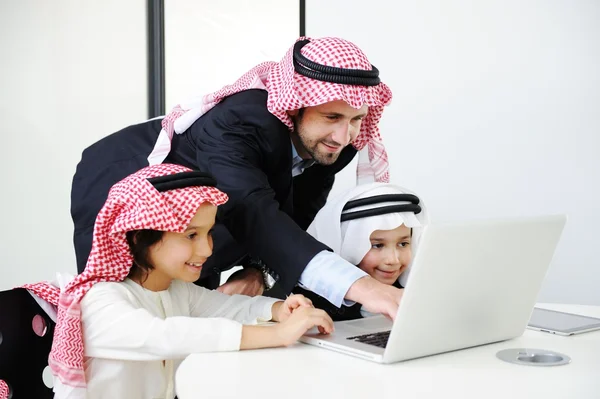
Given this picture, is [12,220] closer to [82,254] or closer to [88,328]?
[82,254]

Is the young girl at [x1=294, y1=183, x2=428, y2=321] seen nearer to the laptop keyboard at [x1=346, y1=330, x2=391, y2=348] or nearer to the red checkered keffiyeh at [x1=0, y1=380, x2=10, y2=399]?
the laptop keyboard at [x1=346, y1=330, x2=391, y2=348]

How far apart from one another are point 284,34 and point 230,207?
289 centimetres

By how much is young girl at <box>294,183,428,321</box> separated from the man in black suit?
13cm

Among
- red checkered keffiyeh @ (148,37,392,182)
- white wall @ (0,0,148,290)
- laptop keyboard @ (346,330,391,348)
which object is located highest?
red checkered keffiyeh @ (148,37,392,182)

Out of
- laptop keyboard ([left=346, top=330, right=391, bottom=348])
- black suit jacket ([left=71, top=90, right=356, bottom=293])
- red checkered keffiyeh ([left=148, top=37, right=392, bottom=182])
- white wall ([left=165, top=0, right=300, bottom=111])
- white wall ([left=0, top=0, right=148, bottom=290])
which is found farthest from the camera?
white wall ([left=165, top=0, right=300, bottom=111])

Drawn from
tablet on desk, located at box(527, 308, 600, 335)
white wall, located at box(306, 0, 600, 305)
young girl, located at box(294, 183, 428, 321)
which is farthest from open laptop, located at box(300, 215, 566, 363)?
white wall, located at box(306, 0, 600, 305)

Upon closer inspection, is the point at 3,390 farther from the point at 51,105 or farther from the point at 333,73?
the point at 51,105

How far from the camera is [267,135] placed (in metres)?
2.08

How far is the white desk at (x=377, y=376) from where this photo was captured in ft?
3.87

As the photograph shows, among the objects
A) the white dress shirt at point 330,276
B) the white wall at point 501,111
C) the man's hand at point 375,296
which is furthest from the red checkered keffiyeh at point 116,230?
the white wall at point 501,111

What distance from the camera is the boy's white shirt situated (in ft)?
4.95

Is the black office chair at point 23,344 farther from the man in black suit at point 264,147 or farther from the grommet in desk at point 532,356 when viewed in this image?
the grommet in desk at point 532,356

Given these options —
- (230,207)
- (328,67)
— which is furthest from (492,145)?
(230,207)

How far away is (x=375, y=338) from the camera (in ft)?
5.09
